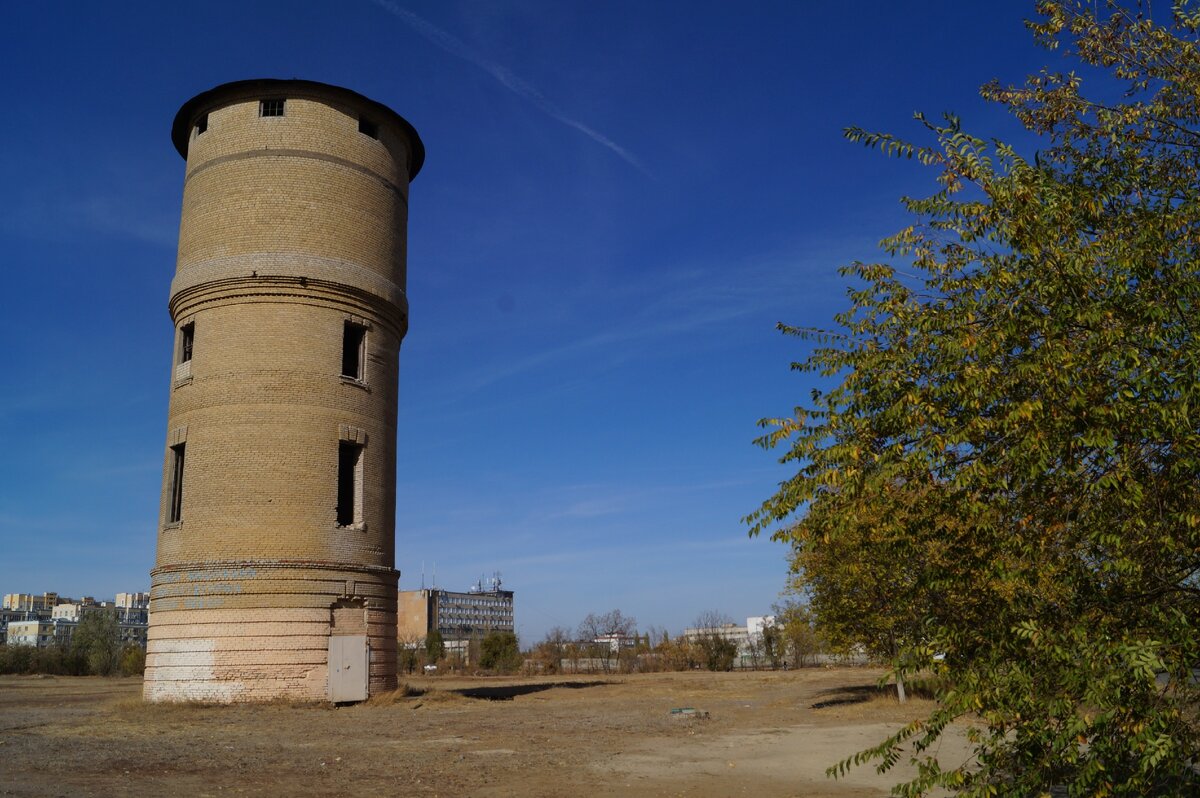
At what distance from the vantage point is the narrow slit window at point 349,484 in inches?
991

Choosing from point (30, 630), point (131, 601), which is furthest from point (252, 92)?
point (131, 601)

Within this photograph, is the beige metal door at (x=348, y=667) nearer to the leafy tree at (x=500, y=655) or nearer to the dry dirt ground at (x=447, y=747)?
the dry dirt ground at (x=447, y=747)

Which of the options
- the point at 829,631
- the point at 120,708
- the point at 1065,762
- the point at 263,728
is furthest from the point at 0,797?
the point at 829,631

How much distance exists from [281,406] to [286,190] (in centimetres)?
618

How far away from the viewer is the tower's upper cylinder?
83.4 ft

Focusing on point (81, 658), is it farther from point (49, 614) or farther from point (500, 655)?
point (49, 614)

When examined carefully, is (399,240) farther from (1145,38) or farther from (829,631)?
(1145,38)

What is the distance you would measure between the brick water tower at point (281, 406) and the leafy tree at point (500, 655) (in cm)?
3086

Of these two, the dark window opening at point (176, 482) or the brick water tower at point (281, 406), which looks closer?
the brick water tower at point (281, 406)

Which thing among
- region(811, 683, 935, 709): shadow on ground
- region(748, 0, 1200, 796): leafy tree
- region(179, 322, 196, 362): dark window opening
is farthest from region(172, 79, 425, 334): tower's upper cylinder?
region(748, 0, 1200, 796): leafy tree

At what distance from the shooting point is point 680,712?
72.9ft

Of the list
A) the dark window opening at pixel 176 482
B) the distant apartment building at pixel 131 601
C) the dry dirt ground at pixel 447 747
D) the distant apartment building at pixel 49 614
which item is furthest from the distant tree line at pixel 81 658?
the distant apartment building at pixel 131 601

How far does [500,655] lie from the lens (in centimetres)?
5525

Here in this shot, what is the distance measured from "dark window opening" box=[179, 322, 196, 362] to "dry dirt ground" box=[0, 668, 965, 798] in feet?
30.5
